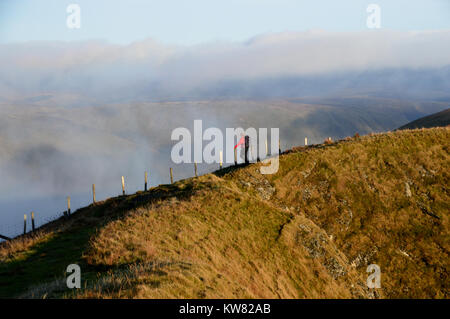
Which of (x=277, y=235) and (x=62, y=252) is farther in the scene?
(x=277, y=235)

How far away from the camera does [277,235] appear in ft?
106

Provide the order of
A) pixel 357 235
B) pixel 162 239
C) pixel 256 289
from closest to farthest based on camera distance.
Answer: pixel 256 289 → pixel 162 239 → pixel 357 235

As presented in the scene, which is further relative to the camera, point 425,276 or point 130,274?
point 425,276

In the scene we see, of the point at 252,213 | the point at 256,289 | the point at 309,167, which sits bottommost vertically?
the point at 256,289

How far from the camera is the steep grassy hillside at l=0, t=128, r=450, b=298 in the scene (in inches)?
852

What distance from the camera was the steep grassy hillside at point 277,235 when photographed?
21645 mm

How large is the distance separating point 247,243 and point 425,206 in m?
24.0

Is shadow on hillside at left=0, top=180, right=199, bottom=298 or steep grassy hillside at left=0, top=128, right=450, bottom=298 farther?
shadow on hillside at left=0, top=180, right=199, bottom=298

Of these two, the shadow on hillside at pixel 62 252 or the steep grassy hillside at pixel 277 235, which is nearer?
the steep grassy hillside at pixel 277 235

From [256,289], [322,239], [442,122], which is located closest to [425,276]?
[322,239]

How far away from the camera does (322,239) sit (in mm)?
35188

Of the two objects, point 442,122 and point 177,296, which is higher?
point 442,122
